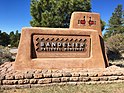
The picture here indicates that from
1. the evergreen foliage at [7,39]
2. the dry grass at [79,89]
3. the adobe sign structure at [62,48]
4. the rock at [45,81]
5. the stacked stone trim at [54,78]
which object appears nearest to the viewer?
the dry grass at [79,89]

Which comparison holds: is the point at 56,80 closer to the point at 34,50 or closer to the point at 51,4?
the point at 34,50

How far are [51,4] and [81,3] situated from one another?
328cm

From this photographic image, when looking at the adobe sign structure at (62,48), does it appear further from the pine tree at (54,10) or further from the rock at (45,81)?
the pine tree at (54,10)

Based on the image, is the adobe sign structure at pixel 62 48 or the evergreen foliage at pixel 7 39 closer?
the adobe sign structure at pixel 62 48

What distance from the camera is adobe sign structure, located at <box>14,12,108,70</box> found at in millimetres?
9078

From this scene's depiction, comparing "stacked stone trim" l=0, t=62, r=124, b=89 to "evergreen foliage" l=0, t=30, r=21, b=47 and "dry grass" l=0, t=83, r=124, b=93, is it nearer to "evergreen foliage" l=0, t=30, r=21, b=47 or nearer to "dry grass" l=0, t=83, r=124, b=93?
"dry grass" l=0, t=83, r=124, b=93

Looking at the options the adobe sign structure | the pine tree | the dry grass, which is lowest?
the dry grass

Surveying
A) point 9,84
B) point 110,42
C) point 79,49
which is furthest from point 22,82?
point 110,42

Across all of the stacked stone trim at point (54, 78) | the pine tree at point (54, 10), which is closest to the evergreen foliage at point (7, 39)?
the pine tree at point (54, 10)

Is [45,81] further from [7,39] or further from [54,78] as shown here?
[7,39]

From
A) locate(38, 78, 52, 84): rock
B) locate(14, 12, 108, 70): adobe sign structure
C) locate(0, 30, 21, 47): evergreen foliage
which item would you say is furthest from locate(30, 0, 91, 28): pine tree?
locate(0, 30, 21, 47): evergreen foliage

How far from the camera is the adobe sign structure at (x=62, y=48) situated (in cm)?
908

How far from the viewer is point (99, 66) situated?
9820 millimetres

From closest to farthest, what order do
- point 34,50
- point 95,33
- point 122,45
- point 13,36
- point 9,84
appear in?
point 9,84 → point 34,50 → point 95,33 → point 122,45 → point 13,36
